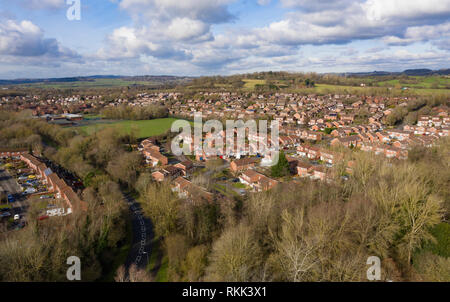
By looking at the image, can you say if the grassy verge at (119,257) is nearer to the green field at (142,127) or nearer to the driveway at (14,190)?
the driveway at (14,190)

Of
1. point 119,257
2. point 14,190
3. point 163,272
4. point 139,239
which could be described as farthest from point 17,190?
point 163,272

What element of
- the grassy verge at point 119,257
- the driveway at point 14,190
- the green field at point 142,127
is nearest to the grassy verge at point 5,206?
the driveway at point 14,190

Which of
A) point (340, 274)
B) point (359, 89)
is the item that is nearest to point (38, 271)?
point (340, 274)

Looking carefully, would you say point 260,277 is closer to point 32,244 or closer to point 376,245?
point 376,245

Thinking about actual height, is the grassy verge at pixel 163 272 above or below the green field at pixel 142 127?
below

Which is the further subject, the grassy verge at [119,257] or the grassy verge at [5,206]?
the grassy verge at [5,206]
